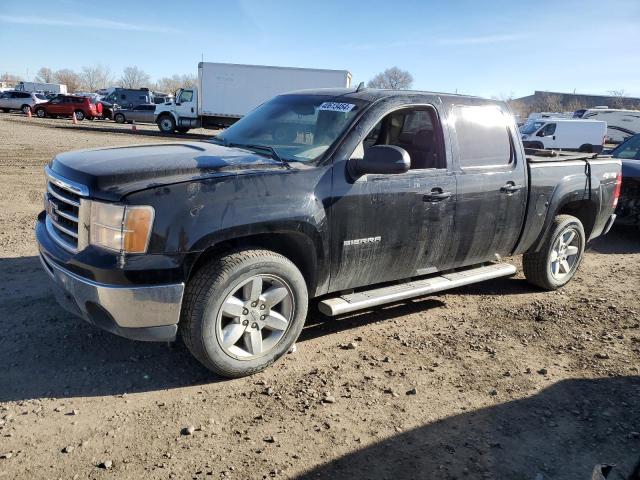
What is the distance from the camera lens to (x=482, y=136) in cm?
473

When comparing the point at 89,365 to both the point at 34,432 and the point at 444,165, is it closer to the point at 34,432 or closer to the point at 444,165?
the point at 34,432

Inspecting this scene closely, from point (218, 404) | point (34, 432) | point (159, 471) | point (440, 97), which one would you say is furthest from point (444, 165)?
point (34, 432)

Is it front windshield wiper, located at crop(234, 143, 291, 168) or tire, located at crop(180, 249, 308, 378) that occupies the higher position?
front windshield wiper, located at crop(234, 143, 291, 168)

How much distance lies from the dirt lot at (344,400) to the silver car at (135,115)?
3392cm

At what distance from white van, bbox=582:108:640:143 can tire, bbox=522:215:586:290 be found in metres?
34.5

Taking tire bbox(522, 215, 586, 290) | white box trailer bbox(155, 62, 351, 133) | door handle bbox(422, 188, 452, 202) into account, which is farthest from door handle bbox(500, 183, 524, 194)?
white box trailer bbox(155, 62, 351, 133)

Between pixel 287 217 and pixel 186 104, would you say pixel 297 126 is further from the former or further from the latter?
pixel 186 104

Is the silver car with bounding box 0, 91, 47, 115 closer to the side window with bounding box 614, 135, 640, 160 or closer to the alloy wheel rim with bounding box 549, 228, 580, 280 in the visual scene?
the side window with bounding box 614, 135, 640, 160

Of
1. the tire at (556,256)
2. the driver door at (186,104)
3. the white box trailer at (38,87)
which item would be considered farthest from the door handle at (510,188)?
the white box trailer at (38,87)

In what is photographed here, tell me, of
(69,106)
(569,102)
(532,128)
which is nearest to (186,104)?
(69,106)

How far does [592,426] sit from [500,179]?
7.41ft

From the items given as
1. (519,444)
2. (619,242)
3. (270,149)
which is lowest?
(519,444)

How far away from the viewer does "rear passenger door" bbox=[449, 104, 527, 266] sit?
14.7 ft

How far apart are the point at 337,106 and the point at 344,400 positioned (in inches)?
90.7
